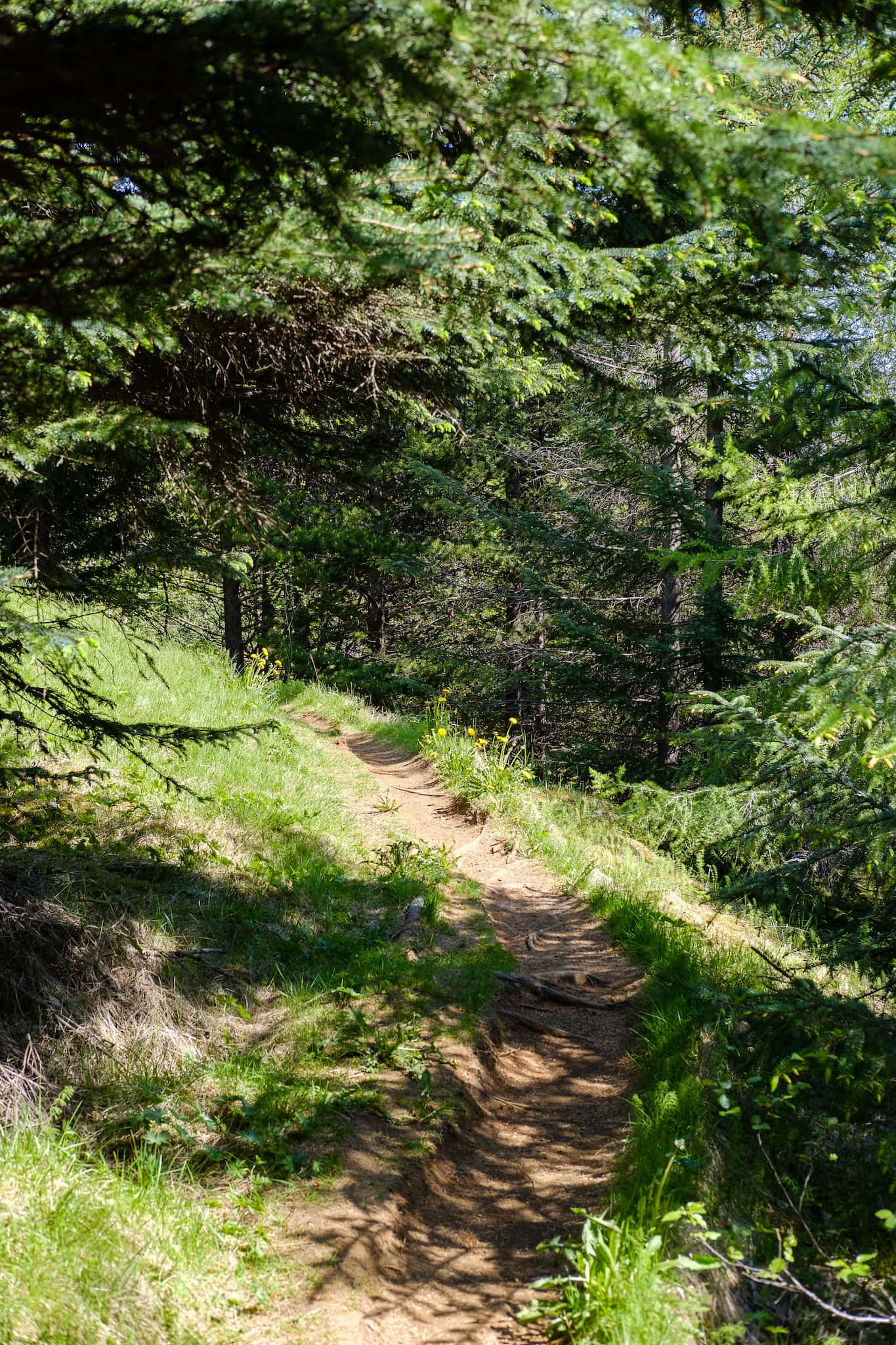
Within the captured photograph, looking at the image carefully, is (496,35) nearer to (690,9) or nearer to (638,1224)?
(690,9)

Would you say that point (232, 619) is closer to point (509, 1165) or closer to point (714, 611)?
point (714, 611)

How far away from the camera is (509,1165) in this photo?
13.8 feet

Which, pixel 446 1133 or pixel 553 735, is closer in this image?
pixel 446 1133

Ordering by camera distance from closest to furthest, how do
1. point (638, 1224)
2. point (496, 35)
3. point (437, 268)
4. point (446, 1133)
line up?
point (496, 35), point (437, 268), point (638, 1224), point (446, 1133)

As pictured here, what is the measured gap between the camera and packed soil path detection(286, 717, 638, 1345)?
3.13 meters

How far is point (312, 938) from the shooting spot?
5621 millimetres

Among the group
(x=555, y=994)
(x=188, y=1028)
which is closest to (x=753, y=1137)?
(x=555, y=994)

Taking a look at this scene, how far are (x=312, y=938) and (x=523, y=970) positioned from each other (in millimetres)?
1571

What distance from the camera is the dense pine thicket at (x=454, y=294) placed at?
198 cm

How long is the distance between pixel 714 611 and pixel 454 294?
8807 mm

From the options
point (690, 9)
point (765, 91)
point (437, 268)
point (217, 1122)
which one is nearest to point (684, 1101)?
point (217, 1122)

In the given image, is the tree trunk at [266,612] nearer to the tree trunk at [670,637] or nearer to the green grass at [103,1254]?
the tree trunk at [670,637]

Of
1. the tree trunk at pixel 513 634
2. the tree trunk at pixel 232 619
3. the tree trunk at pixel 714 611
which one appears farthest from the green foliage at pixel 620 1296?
the tree trunk at pixel 513 634

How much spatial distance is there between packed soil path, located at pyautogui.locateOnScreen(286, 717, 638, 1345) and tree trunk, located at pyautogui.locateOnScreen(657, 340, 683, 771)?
576 cm
